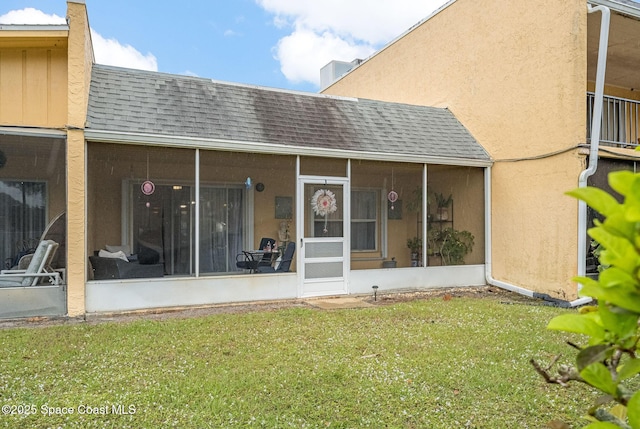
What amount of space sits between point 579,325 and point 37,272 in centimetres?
786

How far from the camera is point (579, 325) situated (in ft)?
3.20

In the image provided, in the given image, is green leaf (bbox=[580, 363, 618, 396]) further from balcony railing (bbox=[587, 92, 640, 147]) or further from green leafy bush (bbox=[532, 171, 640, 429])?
balcony railing (bbox=[587, 92, 640, 147])

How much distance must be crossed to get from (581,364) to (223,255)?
10.3m

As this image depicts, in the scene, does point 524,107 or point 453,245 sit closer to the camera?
point 524,107

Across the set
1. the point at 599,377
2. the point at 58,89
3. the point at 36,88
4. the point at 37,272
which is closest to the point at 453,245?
the point at 37,272

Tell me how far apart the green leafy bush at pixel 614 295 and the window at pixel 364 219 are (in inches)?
384

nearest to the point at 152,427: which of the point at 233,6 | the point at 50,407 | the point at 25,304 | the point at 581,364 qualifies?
the point at 50,407

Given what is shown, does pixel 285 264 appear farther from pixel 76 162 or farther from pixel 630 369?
pixel 630 369

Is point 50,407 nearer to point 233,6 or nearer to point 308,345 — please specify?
point 308,345

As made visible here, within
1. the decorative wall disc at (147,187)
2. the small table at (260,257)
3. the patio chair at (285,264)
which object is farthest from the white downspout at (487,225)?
the decorative wall disc at (147,187)

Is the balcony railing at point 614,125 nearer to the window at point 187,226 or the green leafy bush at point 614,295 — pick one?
the window at point 187,226

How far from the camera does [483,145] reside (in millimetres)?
10547

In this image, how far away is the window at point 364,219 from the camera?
11.0 metres

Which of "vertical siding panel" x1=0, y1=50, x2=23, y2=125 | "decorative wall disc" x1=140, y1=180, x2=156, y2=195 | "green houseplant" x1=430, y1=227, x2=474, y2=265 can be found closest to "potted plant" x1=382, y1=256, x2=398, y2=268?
"green houseplant" x1=430, y1=227, x2=474, y2=265
